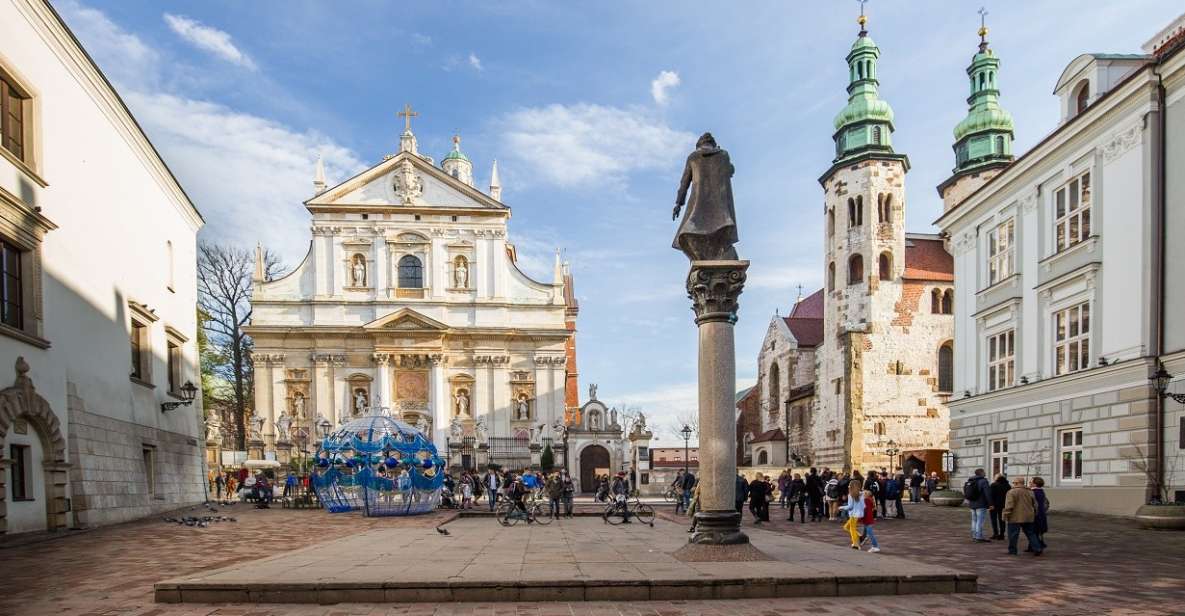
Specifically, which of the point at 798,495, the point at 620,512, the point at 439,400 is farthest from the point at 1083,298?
the point at 439,400

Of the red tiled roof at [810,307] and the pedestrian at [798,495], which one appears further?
the red tiled roof at [810,307]

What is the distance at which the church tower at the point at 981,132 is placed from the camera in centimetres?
4819

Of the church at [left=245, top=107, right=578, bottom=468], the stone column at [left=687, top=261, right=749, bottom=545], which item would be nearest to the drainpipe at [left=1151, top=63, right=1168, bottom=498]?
the stone column at [left=687, top=261, right=749, bottom=545]

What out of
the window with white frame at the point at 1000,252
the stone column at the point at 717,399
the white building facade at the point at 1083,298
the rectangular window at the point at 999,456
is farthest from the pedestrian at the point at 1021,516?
the window with white frame at the point at 1000,252

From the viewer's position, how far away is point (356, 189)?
4894 cm

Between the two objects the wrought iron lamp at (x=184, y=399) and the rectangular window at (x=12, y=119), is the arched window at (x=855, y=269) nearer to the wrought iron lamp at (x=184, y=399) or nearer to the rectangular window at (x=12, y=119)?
the wrought iron lamp at (x=184, y=399)

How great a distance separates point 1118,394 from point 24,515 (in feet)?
72.7

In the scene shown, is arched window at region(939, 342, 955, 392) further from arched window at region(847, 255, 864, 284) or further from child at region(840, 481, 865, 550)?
child at region(840, 481, 865, 550)

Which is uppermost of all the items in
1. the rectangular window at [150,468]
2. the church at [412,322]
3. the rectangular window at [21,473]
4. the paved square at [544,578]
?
the church at [412,322]

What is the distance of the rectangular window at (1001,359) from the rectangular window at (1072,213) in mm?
3215

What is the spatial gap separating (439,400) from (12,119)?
34.0m

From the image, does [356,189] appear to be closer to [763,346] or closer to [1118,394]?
[763,346]

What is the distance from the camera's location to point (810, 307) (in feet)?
206

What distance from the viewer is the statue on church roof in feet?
34.6
